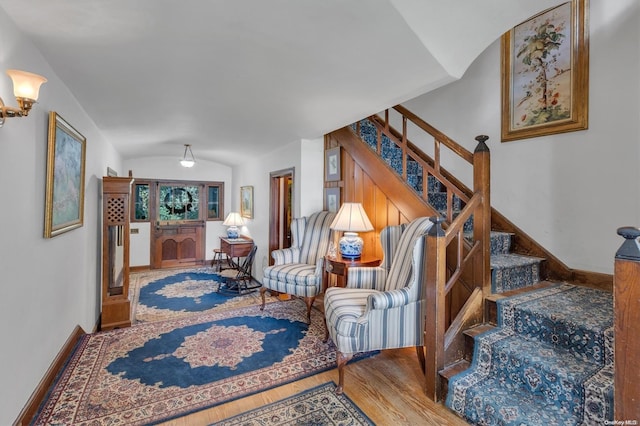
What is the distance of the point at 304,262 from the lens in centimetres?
394

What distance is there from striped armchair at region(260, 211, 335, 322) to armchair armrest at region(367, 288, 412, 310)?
1304 mm

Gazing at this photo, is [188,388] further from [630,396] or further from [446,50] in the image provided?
[446,50]

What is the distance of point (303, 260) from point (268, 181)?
1749mm

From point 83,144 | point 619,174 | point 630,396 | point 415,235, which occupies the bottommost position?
point 630,396

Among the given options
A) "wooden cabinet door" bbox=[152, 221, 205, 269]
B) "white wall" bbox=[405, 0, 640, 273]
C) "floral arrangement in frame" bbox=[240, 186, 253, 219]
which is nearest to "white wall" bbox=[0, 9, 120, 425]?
"floral arrangement in frame" bbox=[240, 186, 253, 219]

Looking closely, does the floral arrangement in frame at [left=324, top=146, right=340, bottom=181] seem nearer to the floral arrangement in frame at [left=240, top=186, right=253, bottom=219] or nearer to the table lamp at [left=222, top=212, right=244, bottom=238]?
the floral arrangement in frame at [left=240, top=186, right=253, bottom=219]

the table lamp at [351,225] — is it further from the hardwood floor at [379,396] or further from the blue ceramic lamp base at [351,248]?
the hardwood floor at [379,396]

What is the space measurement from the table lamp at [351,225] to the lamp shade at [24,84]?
2.41 m

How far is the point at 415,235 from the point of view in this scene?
245 cm

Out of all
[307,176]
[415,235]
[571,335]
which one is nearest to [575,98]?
[415,235]

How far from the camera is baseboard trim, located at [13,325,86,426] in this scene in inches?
66.7

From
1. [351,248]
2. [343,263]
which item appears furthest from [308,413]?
[351,248]

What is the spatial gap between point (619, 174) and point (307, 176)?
3.08 meters

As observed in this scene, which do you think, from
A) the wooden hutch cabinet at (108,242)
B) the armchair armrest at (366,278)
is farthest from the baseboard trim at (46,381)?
the armchair armrest at (366,278)
